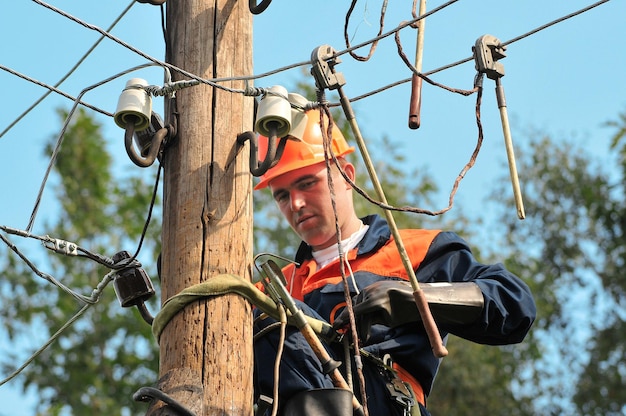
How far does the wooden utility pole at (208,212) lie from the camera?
129 inches

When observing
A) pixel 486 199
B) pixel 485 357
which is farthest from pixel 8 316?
pixel 486 199

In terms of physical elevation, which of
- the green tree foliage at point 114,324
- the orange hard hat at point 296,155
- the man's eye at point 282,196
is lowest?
the man's eye at point 282,196

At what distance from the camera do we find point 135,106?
11.7 ft

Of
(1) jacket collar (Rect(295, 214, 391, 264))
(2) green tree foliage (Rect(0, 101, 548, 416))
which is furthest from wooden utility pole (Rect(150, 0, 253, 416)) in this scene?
(2) green tree foliage (Rect(0, 101, 548, 416))

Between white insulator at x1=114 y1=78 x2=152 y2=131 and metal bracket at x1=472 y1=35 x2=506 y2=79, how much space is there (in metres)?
1.09

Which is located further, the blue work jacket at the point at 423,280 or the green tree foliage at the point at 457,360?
the green tree foliage at the point at 457,360

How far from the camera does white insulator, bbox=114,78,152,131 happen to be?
3562 millimetres

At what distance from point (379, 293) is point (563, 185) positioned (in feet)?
44.4

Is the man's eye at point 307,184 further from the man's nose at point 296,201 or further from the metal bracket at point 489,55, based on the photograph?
the metal bracket at point 489,55

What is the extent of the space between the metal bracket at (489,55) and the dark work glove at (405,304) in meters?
0.73

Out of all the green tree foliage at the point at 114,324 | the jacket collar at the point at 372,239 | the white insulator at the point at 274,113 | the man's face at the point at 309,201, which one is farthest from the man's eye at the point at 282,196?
the green tree foliage at the point at 114,324

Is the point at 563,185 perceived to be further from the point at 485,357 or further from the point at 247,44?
the point at 247,44

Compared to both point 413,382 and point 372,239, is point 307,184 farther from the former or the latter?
point 413,382

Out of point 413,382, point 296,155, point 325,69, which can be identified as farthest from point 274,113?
point 413,382
